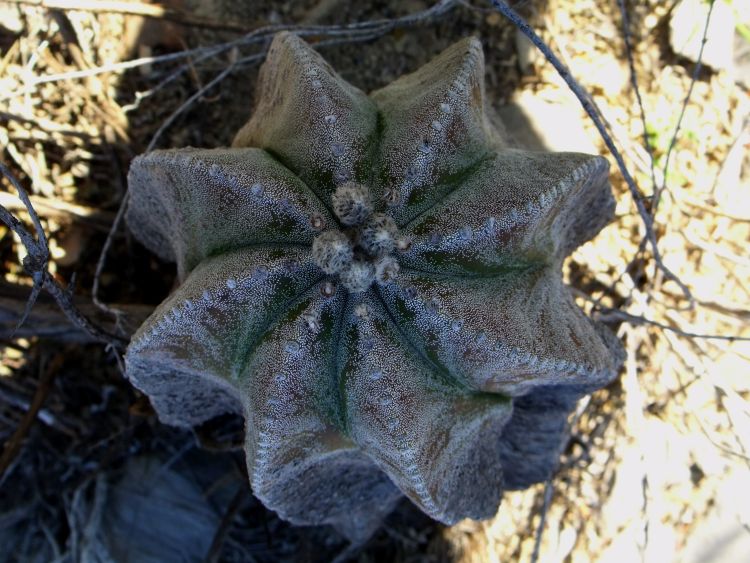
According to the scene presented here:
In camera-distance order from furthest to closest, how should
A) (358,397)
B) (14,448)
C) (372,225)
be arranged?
(14,448) < (358,397) < (372,225)

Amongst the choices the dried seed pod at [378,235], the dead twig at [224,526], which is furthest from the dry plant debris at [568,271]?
the dried seed pod at [378,235]

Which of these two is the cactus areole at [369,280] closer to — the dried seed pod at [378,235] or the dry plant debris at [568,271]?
the dried seed pod at [378,235]

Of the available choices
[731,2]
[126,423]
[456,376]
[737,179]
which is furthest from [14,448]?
[731,2]

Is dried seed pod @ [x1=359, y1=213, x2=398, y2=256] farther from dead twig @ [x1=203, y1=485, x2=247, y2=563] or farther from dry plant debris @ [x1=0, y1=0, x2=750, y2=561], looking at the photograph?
dead twig @ [x1=203, y1=485, x2=247, y2=563]

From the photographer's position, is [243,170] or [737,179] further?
[737,179]

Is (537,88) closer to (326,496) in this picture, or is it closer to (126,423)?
(326,496)

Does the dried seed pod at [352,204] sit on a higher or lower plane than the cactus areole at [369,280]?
higher

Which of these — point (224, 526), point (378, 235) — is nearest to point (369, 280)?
point (378, 235)
